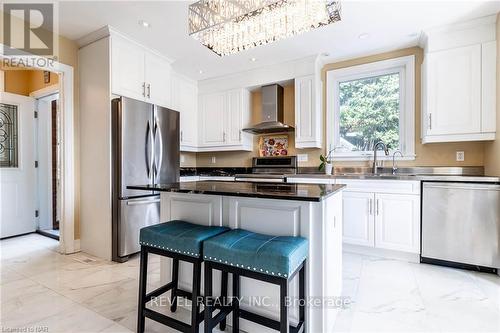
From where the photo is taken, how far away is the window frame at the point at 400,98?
3270 millimetres

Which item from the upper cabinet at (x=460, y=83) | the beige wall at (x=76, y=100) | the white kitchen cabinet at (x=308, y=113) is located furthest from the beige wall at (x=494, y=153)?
the beige wall at (x=76, y=100)

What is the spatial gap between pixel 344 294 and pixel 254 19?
2287 mm

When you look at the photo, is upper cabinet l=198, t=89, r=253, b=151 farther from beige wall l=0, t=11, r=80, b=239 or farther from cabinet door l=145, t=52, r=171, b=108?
beige wall l=0, t=11, r=80, b=239

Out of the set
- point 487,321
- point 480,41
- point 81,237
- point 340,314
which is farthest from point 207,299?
point 480,41

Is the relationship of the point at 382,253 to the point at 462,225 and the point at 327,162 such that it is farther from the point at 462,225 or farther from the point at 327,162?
the point at 327,162

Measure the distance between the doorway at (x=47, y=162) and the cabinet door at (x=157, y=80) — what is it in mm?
1801

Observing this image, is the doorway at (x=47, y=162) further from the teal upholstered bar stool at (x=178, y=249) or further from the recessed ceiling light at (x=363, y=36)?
the recessed ceiling light at (x=363, y=36)

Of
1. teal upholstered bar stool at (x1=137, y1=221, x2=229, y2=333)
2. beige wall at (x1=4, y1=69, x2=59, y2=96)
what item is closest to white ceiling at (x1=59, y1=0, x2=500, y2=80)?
beige wall at (x1=4, y1=69, x2=59, y2=96)

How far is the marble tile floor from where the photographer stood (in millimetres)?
1675

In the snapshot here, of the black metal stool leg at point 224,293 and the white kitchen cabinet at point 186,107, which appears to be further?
the white kitchen cabinet at point 186,107

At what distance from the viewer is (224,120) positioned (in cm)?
439

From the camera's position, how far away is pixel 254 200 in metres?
1.60

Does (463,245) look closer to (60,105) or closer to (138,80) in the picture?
(138,80)

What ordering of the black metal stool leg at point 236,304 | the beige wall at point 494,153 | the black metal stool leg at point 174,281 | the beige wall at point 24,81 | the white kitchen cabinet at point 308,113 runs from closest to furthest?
the black metal stool leg at point 236,304 → the black metal stool leg at point 174,281 → the beige wall at point 494,153 → the white kitchen cabinet at point 308,113 → the beige wall at point 24,81
